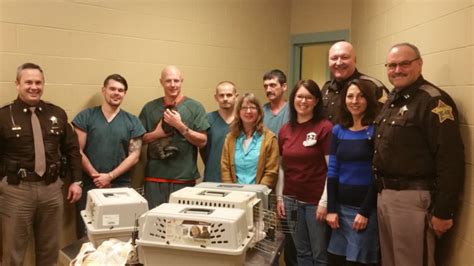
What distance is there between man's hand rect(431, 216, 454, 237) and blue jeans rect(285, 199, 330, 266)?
0.73 meters

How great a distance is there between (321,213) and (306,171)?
30 centimetres

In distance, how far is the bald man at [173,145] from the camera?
3566 millimetres

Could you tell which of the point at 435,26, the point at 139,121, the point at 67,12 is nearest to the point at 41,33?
the point at 67,12

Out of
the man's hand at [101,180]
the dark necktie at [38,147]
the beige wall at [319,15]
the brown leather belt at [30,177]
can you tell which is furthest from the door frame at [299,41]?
the brown leather belt at [30,177]

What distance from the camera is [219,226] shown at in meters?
1.58

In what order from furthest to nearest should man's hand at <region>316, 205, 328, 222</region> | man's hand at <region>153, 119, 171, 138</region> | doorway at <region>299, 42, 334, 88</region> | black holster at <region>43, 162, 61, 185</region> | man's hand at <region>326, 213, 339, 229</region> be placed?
1. doorway at <region>299, 42, 334, 88</region>
2. man's hand at <region>153, 119, 171, 138</region>
3. black holster at <region>43, 162, 61, 185</region>
4. man's hand at <region>316, 205, 328, 222</region>
5. man's hand at <region>326, 213, 339, 229</region>

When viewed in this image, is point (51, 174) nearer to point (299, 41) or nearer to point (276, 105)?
point (276, 105)

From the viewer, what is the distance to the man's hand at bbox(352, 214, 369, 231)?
2.42 m

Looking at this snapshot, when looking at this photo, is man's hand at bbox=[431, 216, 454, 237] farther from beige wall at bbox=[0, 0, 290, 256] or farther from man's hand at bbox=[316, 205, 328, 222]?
beige wall at bbox=[0, 0, 290, 256]

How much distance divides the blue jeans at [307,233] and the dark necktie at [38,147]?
67.9 inches

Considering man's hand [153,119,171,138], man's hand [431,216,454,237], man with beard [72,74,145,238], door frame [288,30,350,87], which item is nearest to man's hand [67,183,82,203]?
man with beard [72,74,145,238]

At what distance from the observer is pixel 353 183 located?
248cm

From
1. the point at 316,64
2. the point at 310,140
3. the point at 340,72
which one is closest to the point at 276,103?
the point at 340,72

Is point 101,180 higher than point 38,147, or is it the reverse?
point 38,147
